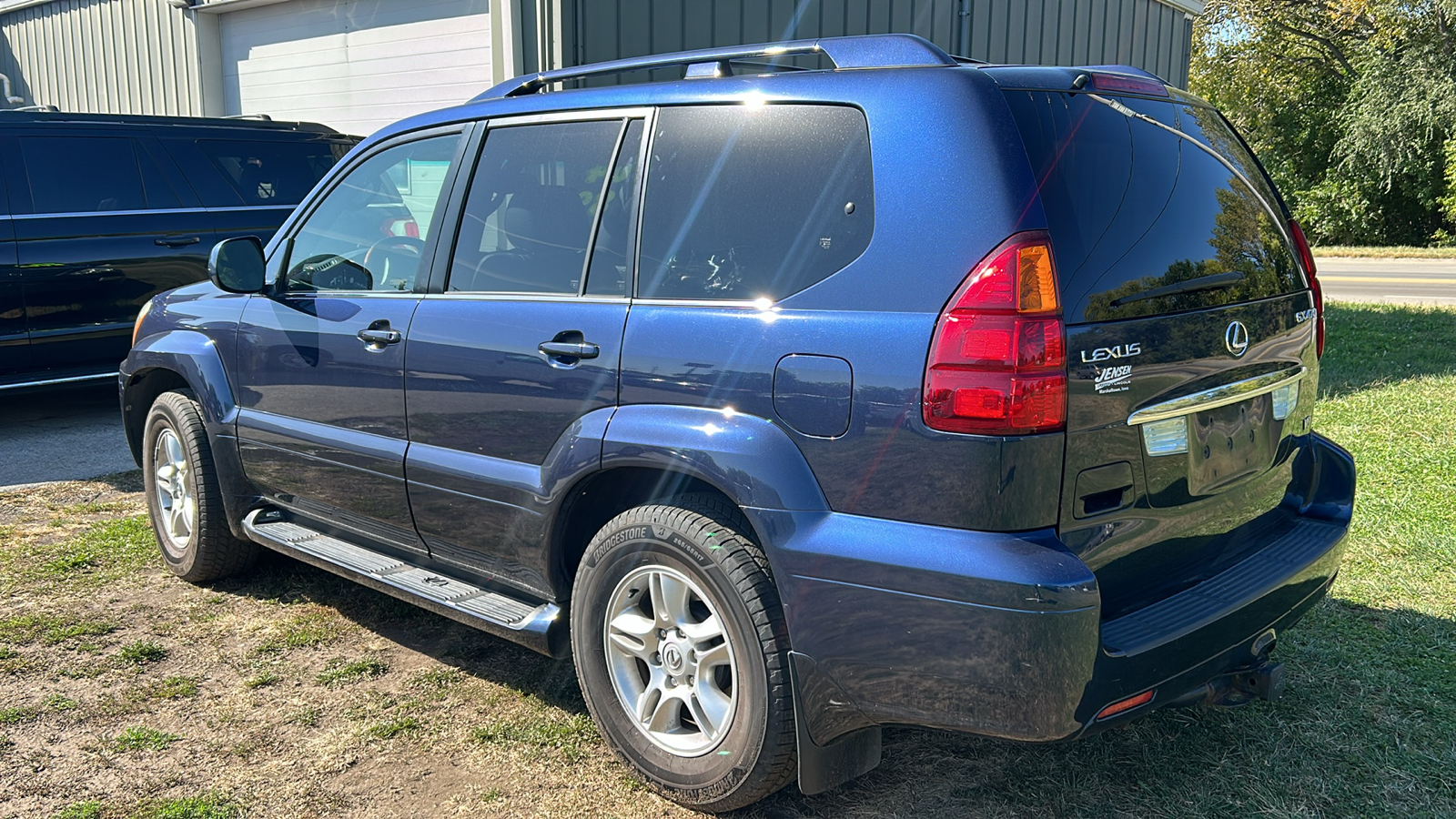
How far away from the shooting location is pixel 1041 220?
95.6 inches

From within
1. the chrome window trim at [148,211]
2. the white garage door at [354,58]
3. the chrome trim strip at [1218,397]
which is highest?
the white garage door at [354,58]

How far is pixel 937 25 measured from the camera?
1149 cm

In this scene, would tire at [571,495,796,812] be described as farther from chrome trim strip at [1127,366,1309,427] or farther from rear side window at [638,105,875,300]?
chrome trim strip at [1127,366,1309,427]

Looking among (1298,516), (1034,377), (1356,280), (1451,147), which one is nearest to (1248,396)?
(1298,516)

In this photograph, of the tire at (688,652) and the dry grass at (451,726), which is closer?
the tire at (688,652)

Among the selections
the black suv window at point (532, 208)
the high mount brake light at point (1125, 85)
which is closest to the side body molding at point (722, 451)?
the black suv window at point (532, 208)

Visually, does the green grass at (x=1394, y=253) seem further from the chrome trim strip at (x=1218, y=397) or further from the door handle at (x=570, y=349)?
the door handle at (x=570, y=349)

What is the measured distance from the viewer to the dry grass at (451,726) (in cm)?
302

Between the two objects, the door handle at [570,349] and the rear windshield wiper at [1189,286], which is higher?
the rear windshield wiper at [1189,286]

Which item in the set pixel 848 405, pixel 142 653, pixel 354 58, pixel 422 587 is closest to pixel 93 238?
pixel 354 58

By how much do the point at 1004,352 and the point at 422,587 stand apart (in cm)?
202

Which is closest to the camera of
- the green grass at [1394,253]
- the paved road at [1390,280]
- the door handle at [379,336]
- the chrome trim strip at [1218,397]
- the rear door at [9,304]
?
the chrome trim strip at [1218,397]

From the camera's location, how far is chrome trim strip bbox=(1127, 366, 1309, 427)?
8.41 feet

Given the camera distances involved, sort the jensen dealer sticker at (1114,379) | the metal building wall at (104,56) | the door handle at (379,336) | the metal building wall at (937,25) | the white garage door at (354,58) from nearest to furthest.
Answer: the jensen dealer sticker at (1114,379) → the door handle at (379,336) → the metal building wall at (937,25) → the white garage door at (354,58) → the metal building wall at (104,56)
